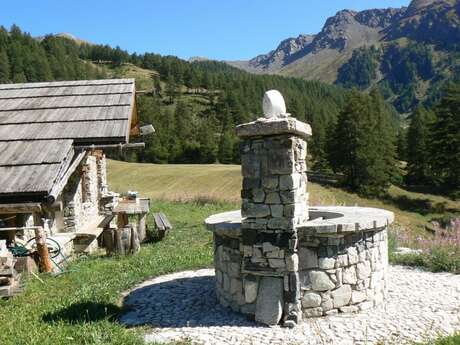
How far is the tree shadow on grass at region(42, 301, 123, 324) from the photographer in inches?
276

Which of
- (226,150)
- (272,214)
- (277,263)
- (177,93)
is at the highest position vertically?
(177,93)

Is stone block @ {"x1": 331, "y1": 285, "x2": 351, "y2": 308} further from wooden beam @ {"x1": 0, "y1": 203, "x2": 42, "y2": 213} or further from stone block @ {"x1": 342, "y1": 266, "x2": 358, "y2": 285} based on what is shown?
wooden beam @ {"x1": 0, "y1": 203, "x2": 42, "y2": 213}

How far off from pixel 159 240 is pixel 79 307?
294 inches

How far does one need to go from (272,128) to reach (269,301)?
2.64m

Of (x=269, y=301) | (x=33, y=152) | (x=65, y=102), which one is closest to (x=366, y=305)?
(x=269, y=301)

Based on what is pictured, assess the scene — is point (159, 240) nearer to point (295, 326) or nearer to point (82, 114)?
point (82, 114)

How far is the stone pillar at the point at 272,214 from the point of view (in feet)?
22.3

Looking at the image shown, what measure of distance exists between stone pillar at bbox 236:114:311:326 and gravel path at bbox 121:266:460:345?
45cm

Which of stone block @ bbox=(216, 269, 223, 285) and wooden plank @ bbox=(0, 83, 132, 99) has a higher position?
wooden plank @ bbox=(0, 83, 132, 99)

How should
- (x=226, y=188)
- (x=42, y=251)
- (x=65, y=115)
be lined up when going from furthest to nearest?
(x=226, y=188) → (x=65, y=115) → (x=42, y=251)

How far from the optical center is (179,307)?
25.9ft

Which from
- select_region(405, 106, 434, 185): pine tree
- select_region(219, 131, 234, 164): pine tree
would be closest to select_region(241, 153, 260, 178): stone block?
select_region(405, 106, 434, 185): pine tree

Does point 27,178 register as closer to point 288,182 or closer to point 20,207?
point 20,207

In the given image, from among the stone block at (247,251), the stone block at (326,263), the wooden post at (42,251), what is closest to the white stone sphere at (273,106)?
the stone block at (247,251)
